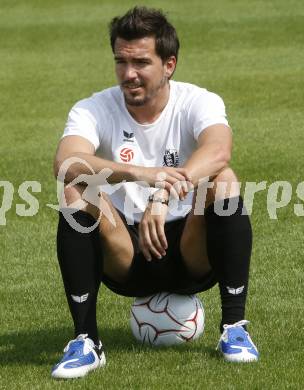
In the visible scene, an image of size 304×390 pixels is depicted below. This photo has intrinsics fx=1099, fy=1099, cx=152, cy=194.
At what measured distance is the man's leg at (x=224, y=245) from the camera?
5863mm

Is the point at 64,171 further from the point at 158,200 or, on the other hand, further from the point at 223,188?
the point at 223,188

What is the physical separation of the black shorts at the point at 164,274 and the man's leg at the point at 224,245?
A: 0.22 feet

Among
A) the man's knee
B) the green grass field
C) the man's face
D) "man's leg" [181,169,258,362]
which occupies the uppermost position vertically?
the man's face

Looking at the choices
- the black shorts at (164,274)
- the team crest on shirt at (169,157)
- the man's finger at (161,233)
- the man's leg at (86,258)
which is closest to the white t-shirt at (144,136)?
the team crest on shirt at (169,157)

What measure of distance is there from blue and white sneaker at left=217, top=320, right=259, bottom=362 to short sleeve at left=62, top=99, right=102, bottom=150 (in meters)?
1.27

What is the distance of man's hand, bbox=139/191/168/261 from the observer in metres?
5.70

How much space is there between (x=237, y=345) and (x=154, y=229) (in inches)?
32.9

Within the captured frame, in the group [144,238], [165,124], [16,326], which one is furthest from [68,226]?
[16,326]

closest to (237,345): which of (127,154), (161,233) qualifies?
(161,233)

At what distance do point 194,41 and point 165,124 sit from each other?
17390 mm

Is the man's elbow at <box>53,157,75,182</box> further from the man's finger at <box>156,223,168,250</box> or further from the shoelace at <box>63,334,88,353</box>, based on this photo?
the shoelace at <box>63,334,88,353</box>

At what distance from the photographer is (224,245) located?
590 centimetres

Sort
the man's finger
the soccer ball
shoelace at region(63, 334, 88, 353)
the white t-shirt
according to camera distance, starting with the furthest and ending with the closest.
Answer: the soccer ball → the white t-shirt → shoelace at region(63, 334, 88, 353) → the man's finger

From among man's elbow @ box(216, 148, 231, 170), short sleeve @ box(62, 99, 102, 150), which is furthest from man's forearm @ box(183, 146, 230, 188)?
short sleeve @ box(62, 99, 102, 150)
